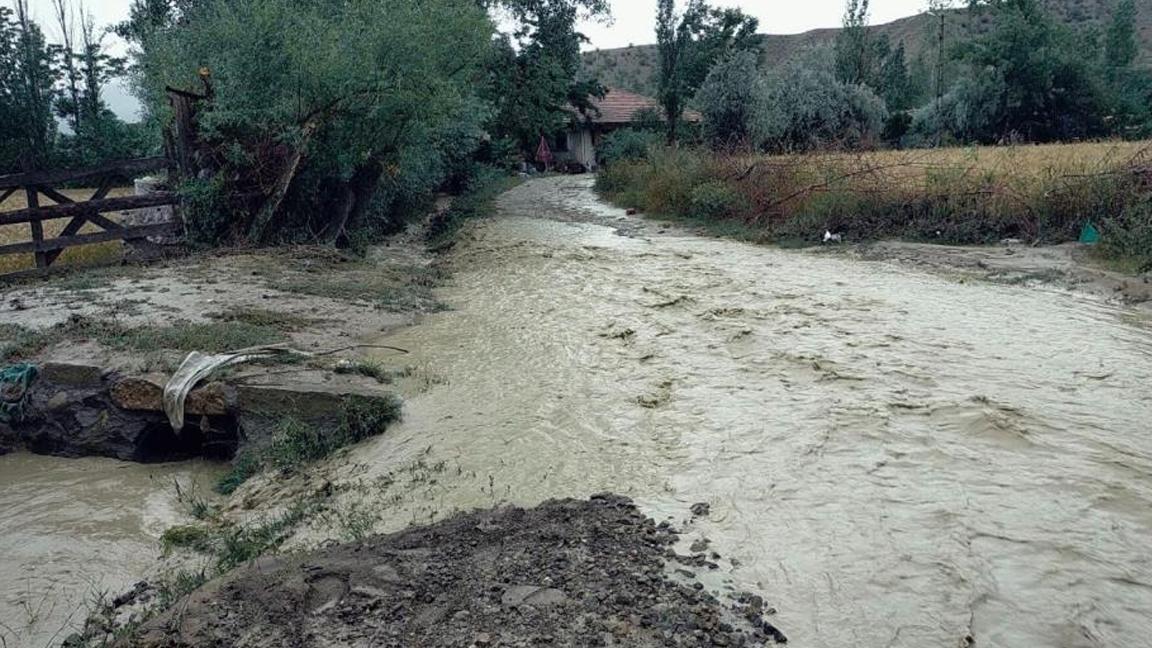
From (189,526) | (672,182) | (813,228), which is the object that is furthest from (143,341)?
(672,182)

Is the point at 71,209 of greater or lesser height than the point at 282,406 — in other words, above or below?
above

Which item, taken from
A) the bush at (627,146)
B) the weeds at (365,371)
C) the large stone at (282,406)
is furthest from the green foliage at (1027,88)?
the large stone at (282,406)

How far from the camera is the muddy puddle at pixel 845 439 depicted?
387cm

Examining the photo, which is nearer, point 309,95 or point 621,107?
point 309,95

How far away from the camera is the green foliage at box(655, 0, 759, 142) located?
35188mm

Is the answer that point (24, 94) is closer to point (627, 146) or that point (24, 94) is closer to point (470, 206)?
point (470, 206)

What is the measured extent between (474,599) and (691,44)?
129ft

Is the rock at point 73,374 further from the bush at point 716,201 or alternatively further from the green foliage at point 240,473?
the bush at point 716,201

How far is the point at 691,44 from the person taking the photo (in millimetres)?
39406

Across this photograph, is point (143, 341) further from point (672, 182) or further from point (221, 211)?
point (672, 182)

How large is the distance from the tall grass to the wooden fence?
10.5 meters

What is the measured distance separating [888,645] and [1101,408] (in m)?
3.92

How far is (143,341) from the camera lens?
7125 millimetres

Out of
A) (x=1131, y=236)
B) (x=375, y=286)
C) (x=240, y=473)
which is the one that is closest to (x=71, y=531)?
(x=240, y=473)
